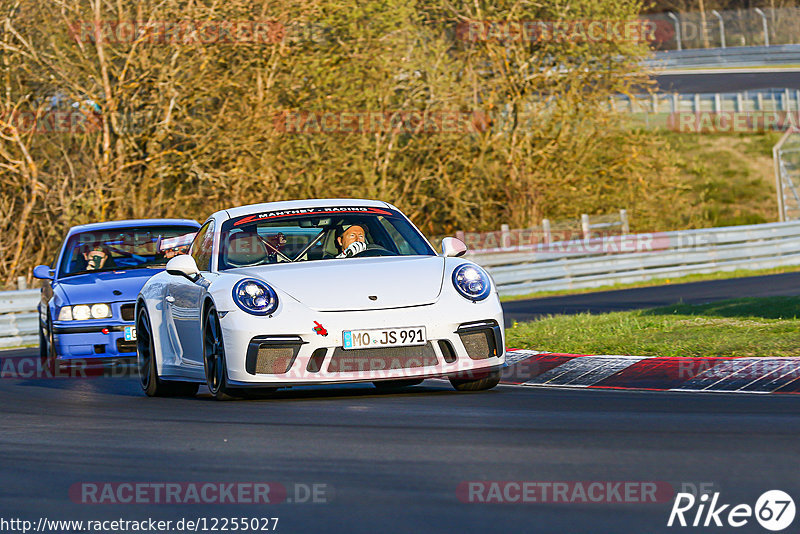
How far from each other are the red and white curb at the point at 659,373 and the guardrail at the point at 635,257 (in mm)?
13454

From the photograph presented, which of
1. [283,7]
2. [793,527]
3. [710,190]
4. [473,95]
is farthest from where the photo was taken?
[710,190]

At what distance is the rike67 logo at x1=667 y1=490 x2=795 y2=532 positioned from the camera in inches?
190

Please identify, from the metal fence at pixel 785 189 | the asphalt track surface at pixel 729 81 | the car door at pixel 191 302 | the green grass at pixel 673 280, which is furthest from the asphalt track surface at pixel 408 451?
the asphalt track surface at pixel 729 81

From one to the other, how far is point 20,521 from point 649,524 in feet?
7.81

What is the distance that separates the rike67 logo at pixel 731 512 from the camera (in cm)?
483

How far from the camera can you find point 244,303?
8.69 m

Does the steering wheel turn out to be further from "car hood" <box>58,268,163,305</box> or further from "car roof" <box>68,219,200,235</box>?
"car roof" <box>68,219,200,235</box>

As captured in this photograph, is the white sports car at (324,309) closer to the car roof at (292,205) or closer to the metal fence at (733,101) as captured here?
the car roof at (292,205)

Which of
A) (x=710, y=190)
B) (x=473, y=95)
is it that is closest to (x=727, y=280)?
(x=473, y=95)

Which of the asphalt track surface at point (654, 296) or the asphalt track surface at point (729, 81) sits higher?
the asphalt track surface at point (729, 81)

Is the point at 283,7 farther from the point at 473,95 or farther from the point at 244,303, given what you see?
the point at 244,303

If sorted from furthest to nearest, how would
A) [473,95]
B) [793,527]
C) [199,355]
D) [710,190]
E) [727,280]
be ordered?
[710,190]
[473,95]
[727,280]
[199,355]
[793,527]

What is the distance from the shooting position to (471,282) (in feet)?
29.4

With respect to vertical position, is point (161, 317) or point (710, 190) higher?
point (161, 317)
